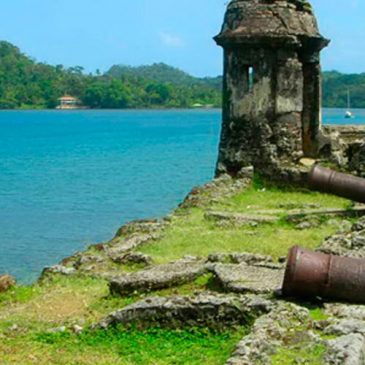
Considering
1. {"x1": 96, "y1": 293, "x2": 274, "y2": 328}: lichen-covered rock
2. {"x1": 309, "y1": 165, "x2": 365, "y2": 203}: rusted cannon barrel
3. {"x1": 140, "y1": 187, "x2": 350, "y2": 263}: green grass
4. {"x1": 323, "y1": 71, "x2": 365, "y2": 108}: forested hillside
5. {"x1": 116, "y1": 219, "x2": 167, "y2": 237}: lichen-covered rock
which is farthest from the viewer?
{"x1": 323, "y1": 71, "x2": 365, "y2": 108}: forested hillside

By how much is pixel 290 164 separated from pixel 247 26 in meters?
2.71

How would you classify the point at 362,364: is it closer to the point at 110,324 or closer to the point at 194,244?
the point at 110,324

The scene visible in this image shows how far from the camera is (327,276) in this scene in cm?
711

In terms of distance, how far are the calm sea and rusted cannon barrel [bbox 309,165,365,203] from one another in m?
6.24

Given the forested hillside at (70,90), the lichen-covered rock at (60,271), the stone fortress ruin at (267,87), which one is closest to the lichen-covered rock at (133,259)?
the lichen-covered rock at (60,271)

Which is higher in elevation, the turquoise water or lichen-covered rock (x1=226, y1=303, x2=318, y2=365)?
lichen-covered rock (x1=226, y1=303, x2=318, y2=365)

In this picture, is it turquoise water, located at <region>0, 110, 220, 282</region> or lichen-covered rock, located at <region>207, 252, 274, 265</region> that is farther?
turquoise water, located at <region>0, 110, 220, 282</region>

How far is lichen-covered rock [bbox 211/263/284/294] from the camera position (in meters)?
7.87

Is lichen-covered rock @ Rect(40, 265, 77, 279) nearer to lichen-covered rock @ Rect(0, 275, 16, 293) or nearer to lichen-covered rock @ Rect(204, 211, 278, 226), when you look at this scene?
lichen-covered rock @ Rect(0, 275, 16, 293)

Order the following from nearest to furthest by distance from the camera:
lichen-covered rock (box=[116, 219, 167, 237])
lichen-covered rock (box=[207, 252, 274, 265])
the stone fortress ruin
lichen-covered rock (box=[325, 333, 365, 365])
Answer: lichen-covered rock (box=[325, 333, 365, 365]) → lichen-covered rock (box=[207, 252, 274, 265]) → lichen-covered rock (box=[116, 219, 167, 237]) → the stone fortress ruin

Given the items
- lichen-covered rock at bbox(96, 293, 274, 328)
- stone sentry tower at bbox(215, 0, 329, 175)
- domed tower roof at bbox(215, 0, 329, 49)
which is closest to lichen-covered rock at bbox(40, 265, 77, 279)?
lichen-covered rock at bbox(96, 293, 274, 328)

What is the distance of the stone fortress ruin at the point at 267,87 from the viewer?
1641 cm

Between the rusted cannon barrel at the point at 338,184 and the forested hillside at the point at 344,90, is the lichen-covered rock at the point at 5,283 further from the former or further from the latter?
the forested hillside at the point at 344,90

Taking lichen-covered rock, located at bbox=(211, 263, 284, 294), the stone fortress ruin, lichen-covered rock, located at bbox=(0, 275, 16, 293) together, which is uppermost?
the stone fortress ruin
